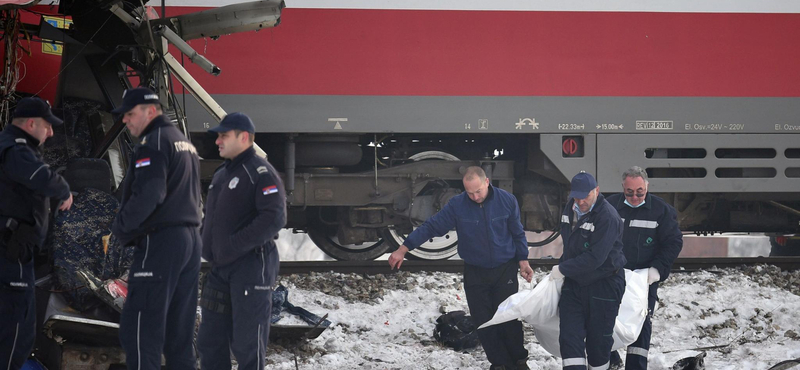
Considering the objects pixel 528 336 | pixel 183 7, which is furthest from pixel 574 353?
pixel 183 7

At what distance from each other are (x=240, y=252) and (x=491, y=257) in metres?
2.06

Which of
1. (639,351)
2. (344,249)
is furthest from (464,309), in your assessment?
(344,249)

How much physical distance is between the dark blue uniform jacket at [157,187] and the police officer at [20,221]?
566 mm

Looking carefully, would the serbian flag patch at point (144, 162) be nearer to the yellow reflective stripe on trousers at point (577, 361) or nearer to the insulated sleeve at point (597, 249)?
the insulated sleeve at point (597, 249)

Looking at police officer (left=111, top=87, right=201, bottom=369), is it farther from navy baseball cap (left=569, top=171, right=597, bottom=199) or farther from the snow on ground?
navy baseball cap (left=569, top=171, right=597, bottom=199)

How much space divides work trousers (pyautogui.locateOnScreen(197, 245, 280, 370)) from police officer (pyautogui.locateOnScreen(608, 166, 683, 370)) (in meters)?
2.64

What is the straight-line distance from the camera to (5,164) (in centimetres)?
375

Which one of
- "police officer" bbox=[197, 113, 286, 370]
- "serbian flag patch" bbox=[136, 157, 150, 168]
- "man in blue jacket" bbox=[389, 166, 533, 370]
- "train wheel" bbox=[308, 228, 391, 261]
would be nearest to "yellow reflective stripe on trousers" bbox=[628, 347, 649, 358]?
"man in blue jacket" bbox=[389, 166, 533, 370]

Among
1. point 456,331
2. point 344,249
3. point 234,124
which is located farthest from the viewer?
point 344,249

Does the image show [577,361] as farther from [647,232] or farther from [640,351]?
[647,232]

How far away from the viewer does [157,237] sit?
11.4 ft

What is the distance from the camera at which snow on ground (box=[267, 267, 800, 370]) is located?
5.40m

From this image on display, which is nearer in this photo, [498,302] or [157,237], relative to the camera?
[157,237]

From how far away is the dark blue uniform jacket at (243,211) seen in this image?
3557 millimetres
